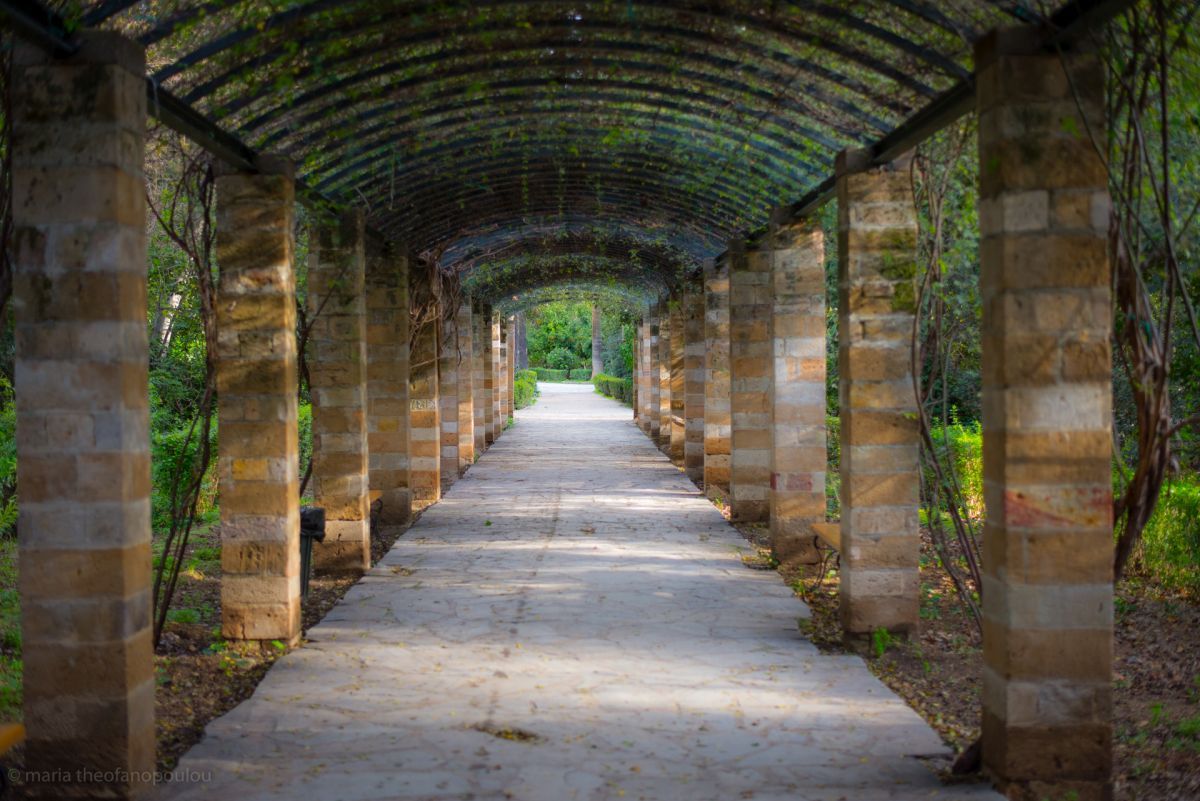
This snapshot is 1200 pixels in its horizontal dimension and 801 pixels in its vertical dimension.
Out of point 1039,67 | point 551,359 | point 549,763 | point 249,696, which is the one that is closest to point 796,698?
point 549,763

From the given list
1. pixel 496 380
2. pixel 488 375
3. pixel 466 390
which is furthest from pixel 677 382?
pixel 496 380

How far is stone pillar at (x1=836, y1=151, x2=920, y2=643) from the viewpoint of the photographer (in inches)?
262

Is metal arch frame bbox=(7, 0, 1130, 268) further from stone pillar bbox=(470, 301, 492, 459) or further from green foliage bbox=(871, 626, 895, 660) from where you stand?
stone pillar bbox=(470, 301, 492, 459)

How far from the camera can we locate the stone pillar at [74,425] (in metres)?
4.14

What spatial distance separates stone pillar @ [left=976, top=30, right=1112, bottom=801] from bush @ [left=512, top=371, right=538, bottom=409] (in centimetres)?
3163

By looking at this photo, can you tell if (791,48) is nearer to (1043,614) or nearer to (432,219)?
(1043,614)

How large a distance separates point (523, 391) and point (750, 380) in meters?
30.0

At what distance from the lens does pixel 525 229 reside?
13758 millimetres

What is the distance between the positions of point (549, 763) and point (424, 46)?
12.7ft

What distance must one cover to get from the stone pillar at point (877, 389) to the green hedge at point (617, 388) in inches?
1196

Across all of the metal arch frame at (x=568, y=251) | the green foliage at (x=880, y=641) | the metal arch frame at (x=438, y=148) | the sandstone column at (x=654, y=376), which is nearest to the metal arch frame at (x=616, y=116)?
the metal arch frame at (x=438, y=148)

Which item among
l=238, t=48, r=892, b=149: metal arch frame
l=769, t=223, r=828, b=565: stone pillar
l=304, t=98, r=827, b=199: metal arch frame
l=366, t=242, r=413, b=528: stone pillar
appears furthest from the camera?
l=366, t=242, r=413, b=528: stone pillar

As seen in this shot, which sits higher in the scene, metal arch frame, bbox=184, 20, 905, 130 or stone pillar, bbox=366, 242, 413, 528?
metal arch frame, bbox=184, 20, 905, 130

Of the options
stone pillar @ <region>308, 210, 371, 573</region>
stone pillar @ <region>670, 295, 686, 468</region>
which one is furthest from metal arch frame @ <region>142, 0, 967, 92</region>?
stone pillar @ <region>670, 295, 686, 468</region>
